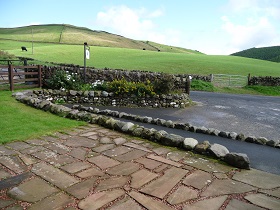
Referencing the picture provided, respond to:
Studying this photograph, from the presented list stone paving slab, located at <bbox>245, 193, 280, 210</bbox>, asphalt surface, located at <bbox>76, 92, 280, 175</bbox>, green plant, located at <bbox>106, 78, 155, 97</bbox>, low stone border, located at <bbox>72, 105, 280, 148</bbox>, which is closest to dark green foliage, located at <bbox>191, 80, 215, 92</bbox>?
asphalt surface, located at <bbox>76, 92, 280, 175</bbox>

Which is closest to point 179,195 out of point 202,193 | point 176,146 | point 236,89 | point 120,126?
point 202,193

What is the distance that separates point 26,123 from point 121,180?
3.88 m

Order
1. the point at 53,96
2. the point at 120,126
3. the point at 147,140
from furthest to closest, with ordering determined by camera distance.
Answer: the point at 53,96
the point at 120,126
the point at 147,140

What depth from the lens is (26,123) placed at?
20.2ft

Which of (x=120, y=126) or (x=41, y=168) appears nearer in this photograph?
(x=41, y=168)

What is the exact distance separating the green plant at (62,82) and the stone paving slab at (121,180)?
7.76 meters

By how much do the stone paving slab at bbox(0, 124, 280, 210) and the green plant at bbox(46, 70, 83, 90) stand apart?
7762 millimetres

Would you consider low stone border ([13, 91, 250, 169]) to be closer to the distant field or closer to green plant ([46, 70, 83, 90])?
green plant ([46, 70, 83, 90])

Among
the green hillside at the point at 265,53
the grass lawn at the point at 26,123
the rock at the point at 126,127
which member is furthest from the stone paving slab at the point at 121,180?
the green hillside at the point at 265,53

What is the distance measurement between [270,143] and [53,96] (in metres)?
9.28

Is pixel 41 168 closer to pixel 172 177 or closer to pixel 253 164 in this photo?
pixel 172 177

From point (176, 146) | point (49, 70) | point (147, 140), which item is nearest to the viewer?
point (176, 146)

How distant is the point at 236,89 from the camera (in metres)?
21.9

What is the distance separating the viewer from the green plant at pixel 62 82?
1224cm
